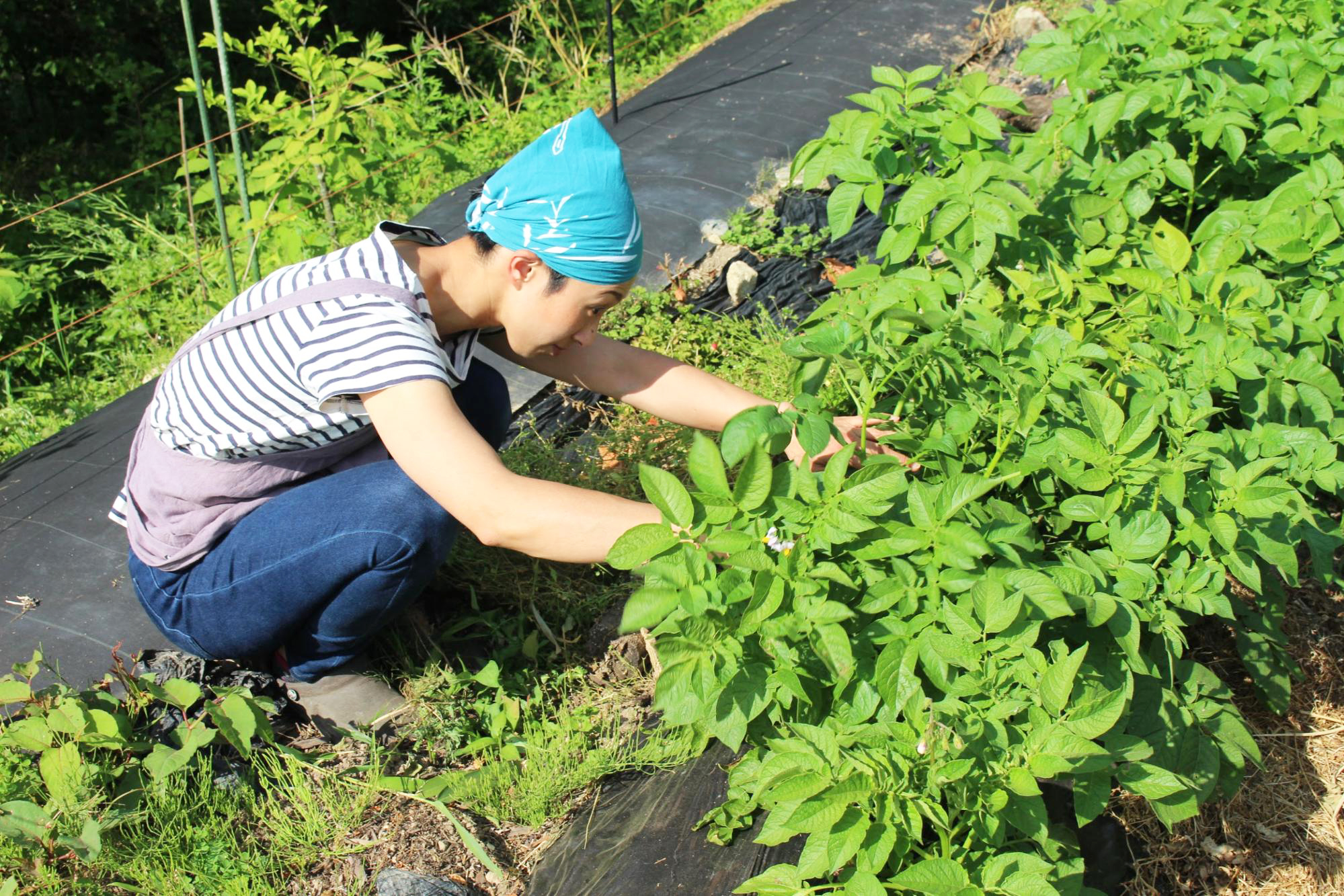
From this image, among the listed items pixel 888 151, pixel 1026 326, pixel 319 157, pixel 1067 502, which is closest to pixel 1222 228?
pixel 1026 326

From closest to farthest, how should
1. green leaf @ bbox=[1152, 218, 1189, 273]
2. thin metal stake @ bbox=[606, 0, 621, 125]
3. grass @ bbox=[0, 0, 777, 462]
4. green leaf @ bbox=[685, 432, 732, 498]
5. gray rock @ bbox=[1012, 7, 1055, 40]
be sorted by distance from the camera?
green leaf @ bbox=[685, 432, 732, 498] < green leaf @ bbox=[1152, 218, 1189, 273] < grass @ bbox=[0, 0, 777, 462] < thin metal stake @ bbox=[606, 0, 621, 125] < gray rock @ bbox=[1012, 7, 1055, 40]

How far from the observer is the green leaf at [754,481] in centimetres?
137

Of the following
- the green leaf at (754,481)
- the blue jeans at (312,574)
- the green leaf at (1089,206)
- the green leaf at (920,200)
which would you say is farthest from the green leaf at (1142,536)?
the blue jeans at (312,574)

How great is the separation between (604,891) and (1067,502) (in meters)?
0.87

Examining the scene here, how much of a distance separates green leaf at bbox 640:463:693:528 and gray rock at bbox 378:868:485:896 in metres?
0.76

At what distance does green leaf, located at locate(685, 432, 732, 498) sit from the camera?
1364 millimetres

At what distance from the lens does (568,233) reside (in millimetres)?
1735

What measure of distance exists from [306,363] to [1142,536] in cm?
130

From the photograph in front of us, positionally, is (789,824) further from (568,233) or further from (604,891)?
(568,233)

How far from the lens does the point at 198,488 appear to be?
1.98m

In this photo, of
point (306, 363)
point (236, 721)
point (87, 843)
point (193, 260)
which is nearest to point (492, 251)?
point (306, 363)

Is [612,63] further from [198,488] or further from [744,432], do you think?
[744,432]

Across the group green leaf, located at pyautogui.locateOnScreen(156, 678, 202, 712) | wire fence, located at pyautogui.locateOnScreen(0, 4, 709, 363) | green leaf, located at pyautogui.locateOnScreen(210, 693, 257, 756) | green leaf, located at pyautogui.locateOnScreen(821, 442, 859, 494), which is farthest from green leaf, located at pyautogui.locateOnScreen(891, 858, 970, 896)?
wire fence, located at pyautogui.locateOnScreen(0, 4, 709, 363)

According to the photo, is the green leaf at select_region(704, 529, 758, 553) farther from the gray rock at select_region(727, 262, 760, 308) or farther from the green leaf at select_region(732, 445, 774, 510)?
the gray rock at select_region(727, 262, 760, 308)
